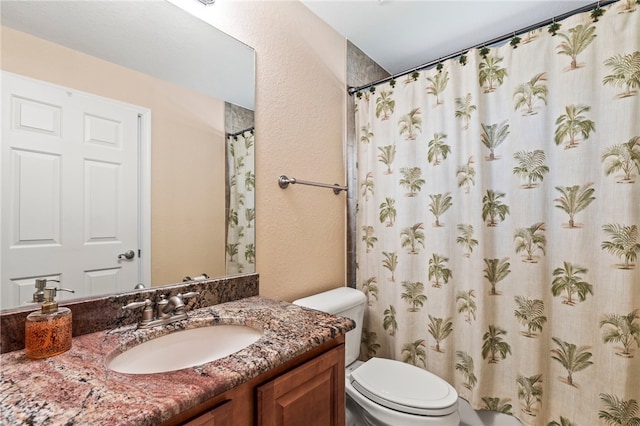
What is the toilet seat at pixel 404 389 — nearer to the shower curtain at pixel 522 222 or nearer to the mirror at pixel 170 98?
the shower curtain at pixel 522 222

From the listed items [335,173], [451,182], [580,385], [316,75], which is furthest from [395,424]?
[316,75]

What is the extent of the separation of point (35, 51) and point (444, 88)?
1607 mm

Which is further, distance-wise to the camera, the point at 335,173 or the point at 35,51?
the point at 335,173

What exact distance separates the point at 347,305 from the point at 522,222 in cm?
92

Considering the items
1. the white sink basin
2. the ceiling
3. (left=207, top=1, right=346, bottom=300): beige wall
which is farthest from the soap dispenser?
the ceiling

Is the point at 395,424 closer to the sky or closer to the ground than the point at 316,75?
closer to the ground

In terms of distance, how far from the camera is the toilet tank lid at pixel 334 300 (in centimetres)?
139

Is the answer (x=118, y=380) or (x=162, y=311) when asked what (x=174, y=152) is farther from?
(x=118, y=380)

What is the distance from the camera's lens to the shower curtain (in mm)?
1101

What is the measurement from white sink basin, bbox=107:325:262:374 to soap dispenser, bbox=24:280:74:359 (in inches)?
4.8

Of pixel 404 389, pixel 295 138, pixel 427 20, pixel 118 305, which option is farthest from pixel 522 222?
pixel 118 305

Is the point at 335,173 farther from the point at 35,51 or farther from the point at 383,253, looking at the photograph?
the point at 35,51

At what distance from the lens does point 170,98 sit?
104 centimetres

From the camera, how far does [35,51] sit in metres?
0.76
